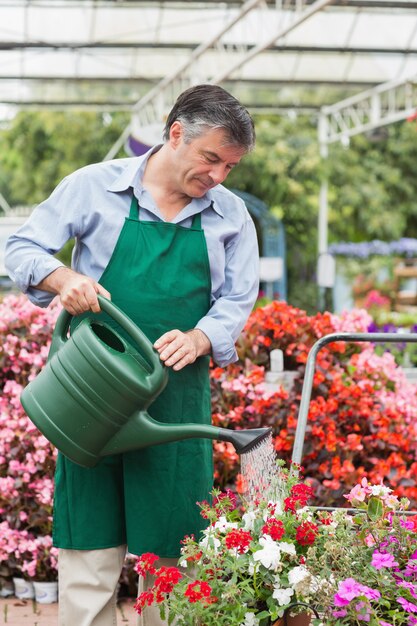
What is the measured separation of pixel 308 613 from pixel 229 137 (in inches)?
38.8

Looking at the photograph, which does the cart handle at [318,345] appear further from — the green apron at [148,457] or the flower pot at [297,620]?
the flower pot at [297,620]

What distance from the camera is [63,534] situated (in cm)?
231

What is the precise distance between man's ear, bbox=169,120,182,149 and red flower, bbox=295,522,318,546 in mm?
867

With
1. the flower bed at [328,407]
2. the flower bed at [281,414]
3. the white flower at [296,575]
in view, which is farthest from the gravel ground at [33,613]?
the white flower at [296,575]

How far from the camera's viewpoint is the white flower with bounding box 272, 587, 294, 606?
1.91 metres

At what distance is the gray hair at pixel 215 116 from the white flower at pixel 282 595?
0.93m

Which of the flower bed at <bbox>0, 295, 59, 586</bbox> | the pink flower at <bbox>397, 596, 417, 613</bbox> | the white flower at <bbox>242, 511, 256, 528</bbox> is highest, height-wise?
the white flower at <bbox>242, 511, 256, 528</bbox>

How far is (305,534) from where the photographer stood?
6.61ft

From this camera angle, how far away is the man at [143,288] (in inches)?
89.3

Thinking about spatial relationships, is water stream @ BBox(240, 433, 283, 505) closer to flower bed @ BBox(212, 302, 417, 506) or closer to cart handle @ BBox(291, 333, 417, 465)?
cart handle @ BBox(291, 333, 417, 465)

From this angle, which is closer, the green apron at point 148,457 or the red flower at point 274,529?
the red flower at point 274,529

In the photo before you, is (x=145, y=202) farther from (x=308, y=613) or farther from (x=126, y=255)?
(x=308, y=613)

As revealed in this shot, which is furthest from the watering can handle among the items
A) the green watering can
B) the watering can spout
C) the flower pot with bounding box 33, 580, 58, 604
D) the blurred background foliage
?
the blurred background foliage

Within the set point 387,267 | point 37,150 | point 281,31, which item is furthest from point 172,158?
point 37,150
